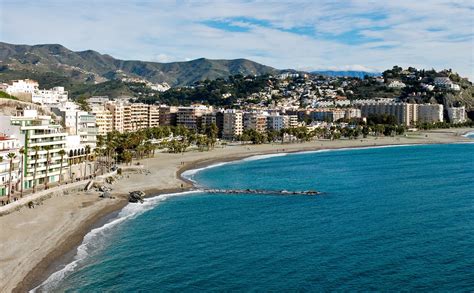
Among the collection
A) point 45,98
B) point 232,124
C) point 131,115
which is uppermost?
point 45,98

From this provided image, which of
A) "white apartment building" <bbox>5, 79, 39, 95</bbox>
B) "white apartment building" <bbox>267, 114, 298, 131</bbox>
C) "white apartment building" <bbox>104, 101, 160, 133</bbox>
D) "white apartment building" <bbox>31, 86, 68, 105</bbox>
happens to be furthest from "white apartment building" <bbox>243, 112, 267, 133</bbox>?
"white apartment building" <bbox>5, 79, 39, 95</bbox>

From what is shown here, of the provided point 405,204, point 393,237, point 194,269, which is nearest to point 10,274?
point 194,269

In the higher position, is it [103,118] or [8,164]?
[103,118]

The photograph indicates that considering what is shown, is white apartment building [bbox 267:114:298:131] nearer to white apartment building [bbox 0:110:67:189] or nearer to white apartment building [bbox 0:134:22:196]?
white apartment building [bbox 0:110:67:189]

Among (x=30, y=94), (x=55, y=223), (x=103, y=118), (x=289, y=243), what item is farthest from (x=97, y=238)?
(x=103, y=118)

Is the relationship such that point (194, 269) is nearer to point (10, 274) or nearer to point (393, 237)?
point (10, 274)

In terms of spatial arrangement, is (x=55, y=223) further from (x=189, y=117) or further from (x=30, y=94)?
(x=189, y=117)

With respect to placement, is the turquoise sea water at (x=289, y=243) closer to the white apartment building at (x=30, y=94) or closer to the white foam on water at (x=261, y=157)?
the white foam on water at (x=261, y=157)
